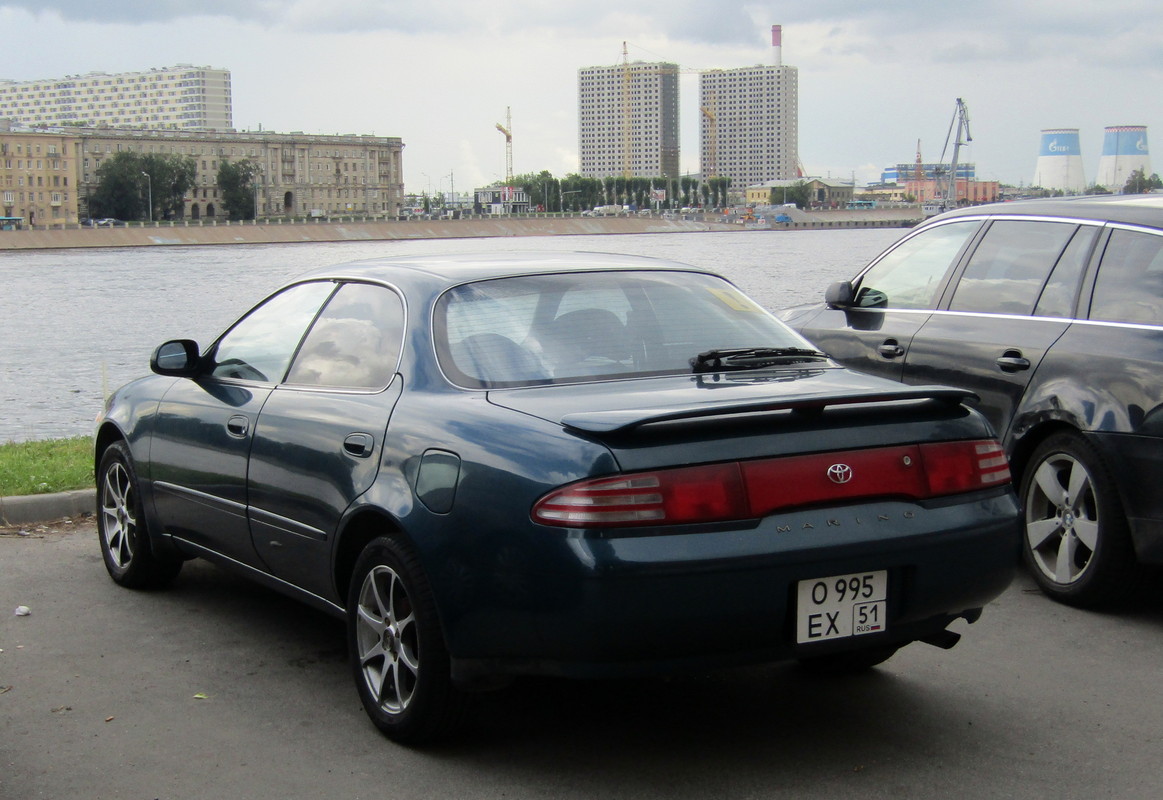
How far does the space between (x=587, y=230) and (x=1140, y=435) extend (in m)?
149

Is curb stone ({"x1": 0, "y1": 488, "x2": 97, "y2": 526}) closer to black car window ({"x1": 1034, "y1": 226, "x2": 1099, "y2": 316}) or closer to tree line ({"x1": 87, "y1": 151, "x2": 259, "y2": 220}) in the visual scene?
black car window ({"x1": 1034, "y1": 226, "x2": 1099, "y2": 316})

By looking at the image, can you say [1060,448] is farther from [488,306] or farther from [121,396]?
[121,396]

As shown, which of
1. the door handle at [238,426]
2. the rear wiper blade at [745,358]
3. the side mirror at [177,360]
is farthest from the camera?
the side mirror at [177,360]

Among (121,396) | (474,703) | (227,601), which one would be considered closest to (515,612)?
(474,703)

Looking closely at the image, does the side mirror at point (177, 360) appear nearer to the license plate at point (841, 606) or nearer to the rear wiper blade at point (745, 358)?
the rear wiper blade at point (745, 358)

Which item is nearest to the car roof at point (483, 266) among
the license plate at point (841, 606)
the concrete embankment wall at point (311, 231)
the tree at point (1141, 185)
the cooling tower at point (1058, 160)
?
the license plate at point (841, 606)

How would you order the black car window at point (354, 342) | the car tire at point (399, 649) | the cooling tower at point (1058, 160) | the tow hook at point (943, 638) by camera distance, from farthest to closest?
1. the cooling tower at point (1058, 160)
2. the black car window at point (354, 342)
3. the tow hook at point (943, 638)
4. the car tire at point (399, 649)

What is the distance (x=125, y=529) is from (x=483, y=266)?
2.40m

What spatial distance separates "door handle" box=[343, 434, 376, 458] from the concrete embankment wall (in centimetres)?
12018

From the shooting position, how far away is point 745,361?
425 centimetres

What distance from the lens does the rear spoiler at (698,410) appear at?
11.2 ft

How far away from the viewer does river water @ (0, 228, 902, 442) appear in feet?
74.7

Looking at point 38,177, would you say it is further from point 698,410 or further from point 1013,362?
point 698,410

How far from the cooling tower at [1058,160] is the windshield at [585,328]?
255 feet
